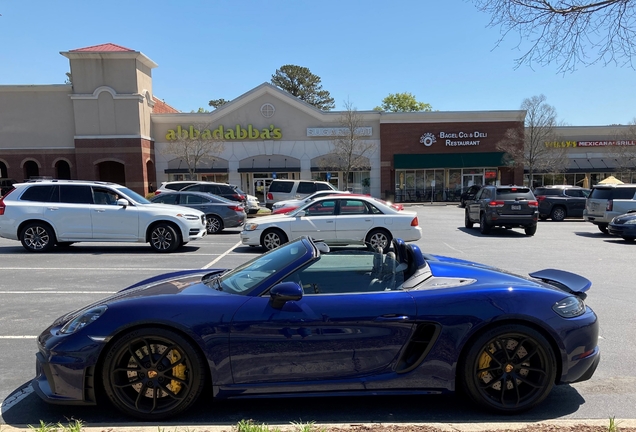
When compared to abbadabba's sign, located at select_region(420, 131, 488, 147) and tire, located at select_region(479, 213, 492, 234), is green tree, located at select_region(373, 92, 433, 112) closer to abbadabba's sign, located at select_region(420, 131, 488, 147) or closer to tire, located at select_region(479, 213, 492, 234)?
abbadabba's sign, located at select_region(420, 131, 488, 147)

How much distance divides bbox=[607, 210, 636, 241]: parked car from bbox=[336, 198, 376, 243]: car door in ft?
25.4

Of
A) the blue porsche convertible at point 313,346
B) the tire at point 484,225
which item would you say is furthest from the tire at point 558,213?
the blue porsche convertible at point 313,346

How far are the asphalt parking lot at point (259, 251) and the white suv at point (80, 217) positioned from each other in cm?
45

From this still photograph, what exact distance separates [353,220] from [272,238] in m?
2.14

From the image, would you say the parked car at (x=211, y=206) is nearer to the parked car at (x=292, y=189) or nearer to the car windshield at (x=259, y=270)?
the parked car at (x=292, y=189)

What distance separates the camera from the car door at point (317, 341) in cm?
314

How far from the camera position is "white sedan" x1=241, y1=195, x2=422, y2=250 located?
11203mm

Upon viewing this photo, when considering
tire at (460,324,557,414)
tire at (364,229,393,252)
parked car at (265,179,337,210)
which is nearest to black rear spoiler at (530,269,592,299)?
Result: tire at (460,324,557,414)

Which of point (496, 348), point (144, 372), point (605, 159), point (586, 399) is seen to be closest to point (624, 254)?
point (586, 399)

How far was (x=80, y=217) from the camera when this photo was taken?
35.2ft

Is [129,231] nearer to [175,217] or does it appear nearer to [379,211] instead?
[175,217]

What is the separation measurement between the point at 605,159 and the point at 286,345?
44326mm

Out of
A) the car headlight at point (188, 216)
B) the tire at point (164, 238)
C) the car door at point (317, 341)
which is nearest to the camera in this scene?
the car door at point (317, 341)

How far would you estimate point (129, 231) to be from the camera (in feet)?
35.8
